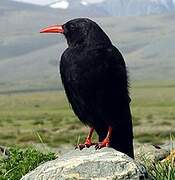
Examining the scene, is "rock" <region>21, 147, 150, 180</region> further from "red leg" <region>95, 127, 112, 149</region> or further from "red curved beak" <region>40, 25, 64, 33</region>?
"red curved beak" <region>40, 25, 64, 33</region>

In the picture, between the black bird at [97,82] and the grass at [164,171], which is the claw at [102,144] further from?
the grass at [164,171]

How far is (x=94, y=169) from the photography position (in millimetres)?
7191

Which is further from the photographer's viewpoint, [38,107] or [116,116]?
[38,107]

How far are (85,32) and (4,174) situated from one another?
2.19 m

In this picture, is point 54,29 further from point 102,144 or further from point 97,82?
point 102,144

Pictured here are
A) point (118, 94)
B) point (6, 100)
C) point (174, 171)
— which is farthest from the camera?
point (6, 100)

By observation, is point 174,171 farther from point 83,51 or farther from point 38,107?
point 38,107

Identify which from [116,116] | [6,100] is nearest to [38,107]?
[6,100]

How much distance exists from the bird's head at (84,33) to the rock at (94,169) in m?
1.94

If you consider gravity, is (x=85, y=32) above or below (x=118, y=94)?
above

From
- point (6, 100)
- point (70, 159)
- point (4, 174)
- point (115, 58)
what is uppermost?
point (115, 58)

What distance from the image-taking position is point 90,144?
360 inches

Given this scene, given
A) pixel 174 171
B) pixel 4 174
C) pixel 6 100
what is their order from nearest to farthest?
pixel 174 171
pixel 4 174
pixel 6 100

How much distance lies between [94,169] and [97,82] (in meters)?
1.88
